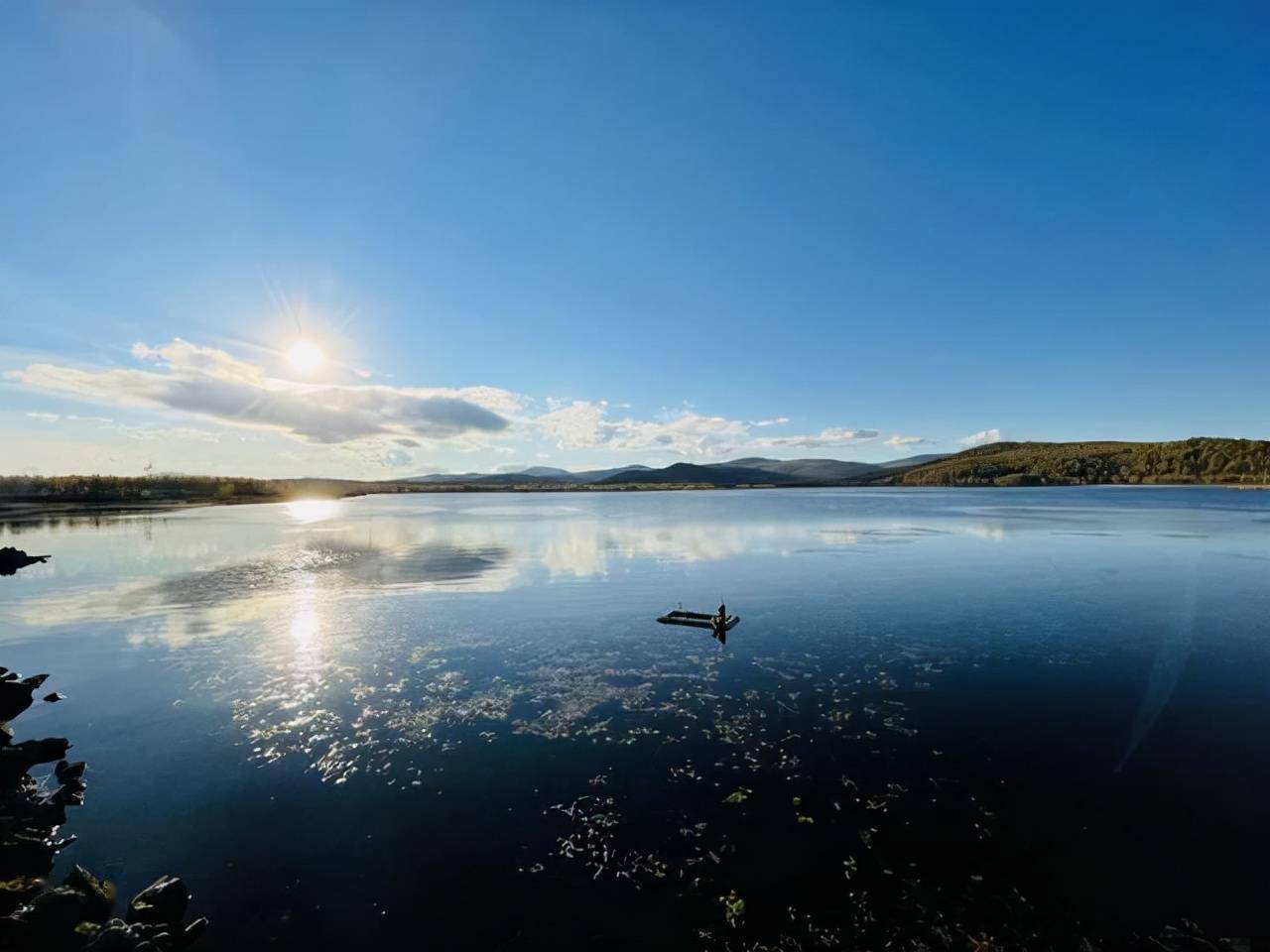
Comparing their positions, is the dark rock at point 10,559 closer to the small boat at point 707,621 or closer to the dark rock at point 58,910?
the dark rock at point 58,910

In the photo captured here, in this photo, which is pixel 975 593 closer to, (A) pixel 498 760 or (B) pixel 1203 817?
(B) pixel 1203 817

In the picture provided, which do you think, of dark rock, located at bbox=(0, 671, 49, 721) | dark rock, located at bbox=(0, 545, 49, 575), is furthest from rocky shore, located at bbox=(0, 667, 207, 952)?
dark rock, located at bbox=(0, 545, 49, 575)

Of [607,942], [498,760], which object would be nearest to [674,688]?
[498,760]

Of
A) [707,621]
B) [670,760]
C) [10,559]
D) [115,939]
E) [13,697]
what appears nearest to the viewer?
[115,939]

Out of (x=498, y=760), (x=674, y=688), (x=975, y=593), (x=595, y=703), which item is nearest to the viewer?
(x=498, y=760)

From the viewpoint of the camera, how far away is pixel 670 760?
53.5 ft

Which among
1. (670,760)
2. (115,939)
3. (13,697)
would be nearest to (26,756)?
(13,697)

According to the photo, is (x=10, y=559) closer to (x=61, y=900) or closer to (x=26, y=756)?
(x=26, y=756)

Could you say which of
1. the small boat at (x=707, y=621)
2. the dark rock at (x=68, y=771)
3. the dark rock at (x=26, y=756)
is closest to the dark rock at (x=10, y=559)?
the dark rock at (x=26, y=756)

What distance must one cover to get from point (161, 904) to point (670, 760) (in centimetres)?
1127

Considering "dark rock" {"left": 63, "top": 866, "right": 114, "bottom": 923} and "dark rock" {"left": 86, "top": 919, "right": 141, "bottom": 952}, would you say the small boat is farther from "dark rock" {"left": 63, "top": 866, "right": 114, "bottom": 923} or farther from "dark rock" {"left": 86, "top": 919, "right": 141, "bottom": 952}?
"dark rock" {"left": 86, "top": 919, "right": 141, "bottom": 952}

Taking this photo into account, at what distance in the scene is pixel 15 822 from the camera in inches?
523

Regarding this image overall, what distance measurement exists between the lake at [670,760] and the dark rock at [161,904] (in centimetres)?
57

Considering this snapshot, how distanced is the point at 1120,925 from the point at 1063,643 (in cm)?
1972
